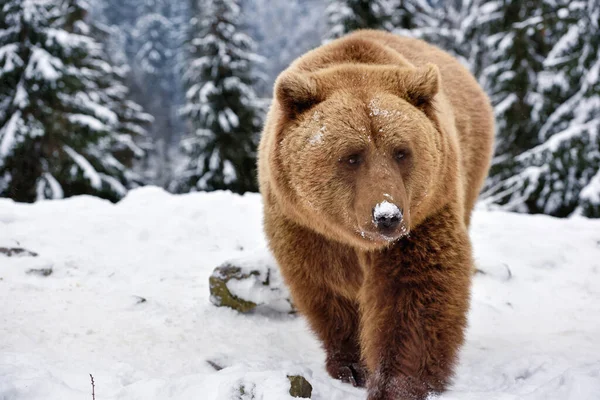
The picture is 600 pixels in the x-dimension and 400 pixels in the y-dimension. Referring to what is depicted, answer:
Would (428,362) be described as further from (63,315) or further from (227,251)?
(227,251)

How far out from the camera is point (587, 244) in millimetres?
5656

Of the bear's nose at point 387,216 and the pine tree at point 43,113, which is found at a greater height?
the bear's nose at point 387,216

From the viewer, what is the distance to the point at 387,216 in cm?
241

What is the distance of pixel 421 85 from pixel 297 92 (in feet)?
2.33

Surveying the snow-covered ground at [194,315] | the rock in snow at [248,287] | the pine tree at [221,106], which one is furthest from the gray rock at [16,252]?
the pine tree at [221,106]

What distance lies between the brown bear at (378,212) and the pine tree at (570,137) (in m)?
6.25

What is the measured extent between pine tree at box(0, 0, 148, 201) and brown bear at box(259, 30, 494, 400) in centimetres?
1066

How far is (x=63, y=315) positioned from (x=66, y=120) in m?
10.9

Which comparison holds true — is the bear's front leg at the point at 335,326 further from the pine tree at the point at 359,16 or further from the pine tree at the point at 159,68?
the pine tree at the point at 159,68

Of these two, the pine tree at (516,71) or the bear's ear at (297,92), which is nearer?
the bear's ear at (297,92)

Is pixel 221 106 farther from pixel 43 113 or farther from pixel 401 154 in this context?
pixel 401 154

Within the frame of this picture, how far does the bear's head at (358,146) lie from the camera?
265 centimetres

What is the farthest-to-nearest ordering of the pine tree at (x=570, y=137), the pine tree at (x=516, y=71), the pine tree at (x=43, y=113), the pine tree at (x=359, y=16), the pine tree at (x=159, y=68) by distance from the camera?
the pine tree at (x=159, y=68) → the pine tree at (x=359, y=16) → the pine tree at (x=516, y=71) → the pine tree at (x=43, y=113) → the pine tree at (x=570, y=137)

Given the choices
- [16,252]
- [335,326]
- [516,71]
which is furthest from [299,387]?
[516,71]
